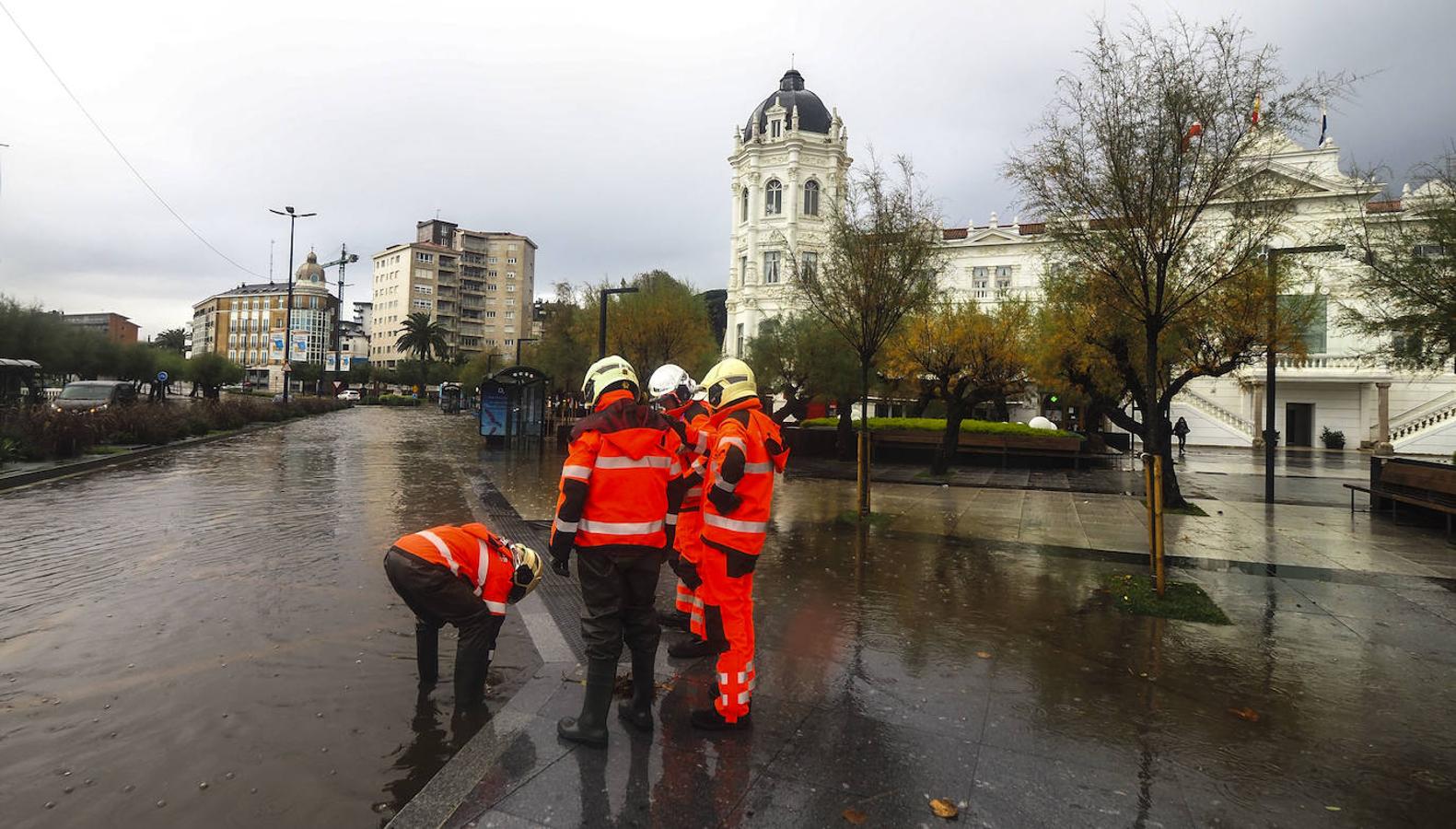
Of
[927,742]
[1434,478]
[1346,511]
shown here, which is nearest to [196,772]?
[927,742]

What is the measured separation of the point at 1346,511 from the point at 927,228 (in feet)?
28.2

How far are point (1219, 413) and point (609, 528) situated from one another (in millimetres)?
39615

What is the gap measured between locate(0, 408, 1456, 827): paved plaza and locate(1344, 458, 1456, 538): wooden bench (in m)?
2.17

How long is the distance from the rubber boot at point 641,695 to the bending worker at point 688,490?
1057 mm

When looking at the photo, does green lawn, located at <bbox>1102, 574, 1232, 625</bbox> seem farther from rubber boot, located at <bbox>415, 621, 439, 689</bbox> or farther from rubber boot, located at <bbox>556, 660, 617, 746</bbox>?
rubber boot, located at <bbox>415, 621, 439, 689</bbox>

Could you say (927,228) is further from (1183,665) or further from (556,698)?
(556,698)

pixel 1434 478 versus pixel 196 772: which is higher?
pixel 1434 478

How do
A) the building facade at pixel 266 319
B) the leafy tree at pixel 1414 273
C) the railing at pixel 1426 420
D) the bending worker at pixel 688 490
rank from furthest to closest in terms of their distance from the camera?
the building facade at pixel 266 319, the railing at pixel 1426 420, the leafy tree at pixel 1414 273, the bending worker at pixel 688 490

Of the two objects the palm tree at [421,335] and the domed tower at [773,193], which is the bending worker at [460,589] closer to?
the domed tower at [773,193]

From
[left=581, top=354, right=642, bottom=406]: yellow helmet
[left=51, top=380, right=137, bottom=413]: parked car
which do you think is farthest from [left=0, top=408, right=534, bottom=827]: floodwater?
[left=51, top=380, right=137, bottom=413]: parked car

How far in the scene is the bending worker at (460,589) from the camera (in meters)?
3.92

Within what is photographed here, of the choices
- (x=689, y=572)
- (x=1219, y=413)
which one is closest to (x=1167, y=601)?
(x=689, y=572)

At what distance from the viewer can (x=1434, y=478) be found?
1026 cm

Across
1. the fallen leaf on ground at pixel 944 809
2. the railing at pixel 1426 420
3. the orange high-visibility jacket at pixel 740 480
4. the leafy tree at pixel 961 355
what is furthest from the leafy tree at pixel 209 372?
the railing at pixel 1426 420
